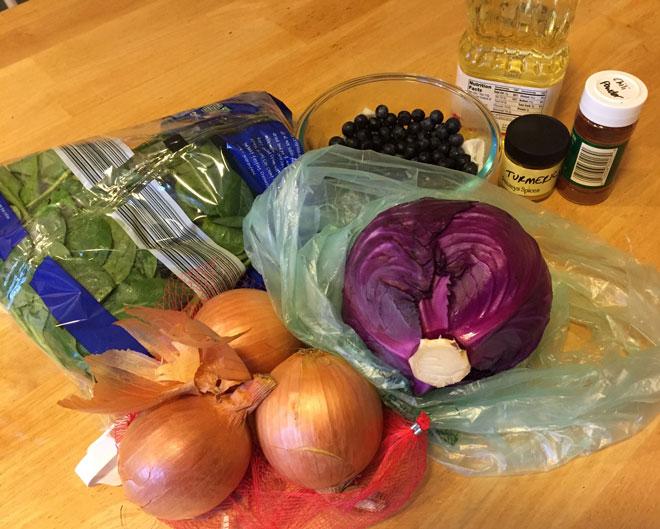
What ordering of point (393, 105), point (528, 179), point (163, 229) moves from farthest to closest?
point (393, 105), point (528, 179), point (163, 229)

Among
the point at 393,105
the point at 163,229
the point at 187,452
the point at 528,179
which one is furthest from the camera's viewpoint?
the point at 393,105

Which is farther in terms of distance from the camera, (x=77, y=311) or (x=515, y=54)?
(x=515, y=54)

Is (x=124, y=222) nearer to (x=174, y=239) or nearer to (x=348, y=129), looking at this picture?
(x=174, y=239)

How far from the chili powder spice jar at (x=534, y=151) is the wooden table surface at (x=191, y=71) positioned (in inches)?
2.2

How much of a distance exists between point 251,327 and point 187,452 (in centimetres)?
12

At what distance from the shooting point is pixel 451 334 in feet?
1.77

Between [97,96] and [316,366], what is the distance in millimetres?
546

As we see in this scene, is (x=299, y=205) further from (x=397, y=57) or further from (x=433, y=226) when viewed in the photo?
(x=397, y=57)

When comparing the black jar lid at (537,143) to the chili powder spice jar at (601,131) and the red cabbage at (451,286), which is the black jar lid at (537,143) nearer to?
the chili powder spice jar at (601,131)

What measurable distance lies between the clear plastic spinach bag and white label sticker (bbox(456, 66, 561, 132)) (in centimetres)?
16

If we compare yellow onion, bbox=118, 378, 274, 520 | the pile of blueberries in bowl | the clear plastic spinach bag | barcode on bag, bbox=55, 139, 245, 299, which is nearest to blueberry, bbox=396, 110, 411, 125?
the pile of blueberries in bowl

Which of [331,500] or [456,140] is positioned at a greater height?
[456,140]

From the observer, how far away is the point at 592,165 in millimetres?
711

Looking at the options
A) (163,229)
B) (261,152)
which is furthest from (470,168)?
(163,229)
